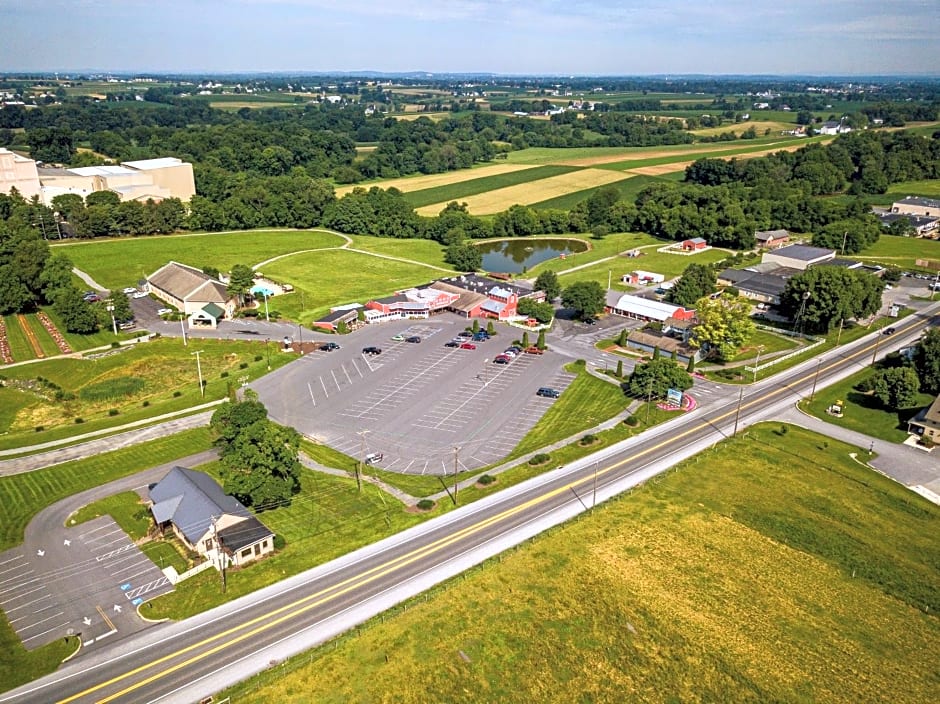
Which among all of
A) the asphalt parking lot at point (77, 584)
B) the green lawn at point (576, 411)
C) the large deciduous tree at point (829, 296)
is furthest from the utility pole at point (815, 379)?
the asphalt parking lot at point (77, 584)

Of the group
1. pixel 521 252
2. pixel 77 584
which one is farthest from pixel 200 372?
pixel 521 252

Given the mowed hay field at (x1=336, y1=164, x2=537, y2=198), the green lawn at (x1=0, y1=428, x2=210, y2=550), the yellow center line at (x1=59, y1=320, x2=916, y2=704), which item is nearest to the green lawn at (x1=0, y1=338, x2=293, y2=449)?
the green lawn at (x1=0, y1=428, x2=210, y2=550)

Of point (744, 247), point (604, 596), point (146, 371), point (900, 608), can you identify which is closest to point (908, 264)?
point (744, 247)

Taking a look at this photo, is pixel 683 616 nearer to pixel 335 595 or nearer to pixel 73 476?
pixel 335 595

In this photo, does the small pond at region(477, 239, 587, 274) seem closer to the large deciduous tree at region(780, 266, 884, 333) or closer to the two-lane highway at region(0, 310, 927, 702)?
the large deciduous tree at region(780, 266, 884, 333)

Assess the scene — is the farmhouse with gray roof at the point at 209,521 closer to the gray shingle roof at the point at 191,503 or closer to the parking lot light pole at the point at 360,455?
the gray shingle roof at the point at 191,503

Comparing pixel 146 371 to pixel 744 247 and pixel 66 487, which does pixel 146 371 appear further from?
pixel 744 247
